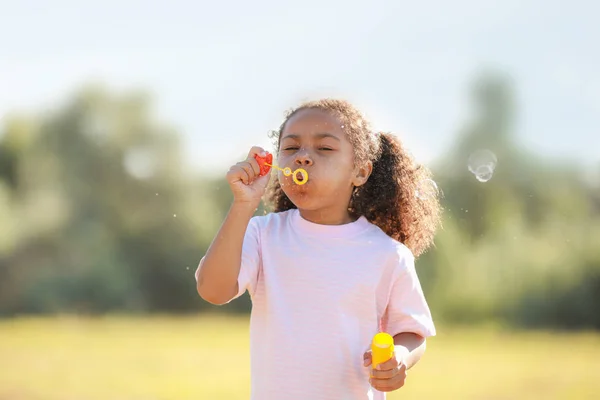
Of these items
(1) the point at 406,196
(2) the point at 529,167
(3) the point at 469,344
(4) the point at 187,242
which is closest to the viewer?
(1) the point at 406,196

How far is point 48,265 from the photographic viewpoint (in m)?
9.05

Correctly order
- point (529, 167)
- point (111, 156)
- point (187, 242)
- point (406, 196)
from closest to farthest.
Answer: point (406, 196) → point (529, 167) → point (187, 242) → point (111, 156)

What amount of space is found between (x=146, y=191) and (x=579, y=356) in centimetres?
491

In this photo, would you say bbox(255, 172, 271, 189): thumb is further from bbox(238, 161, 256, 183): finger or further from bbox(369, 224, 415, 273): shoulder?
bbox(369, 224, 415, 273): shoulder

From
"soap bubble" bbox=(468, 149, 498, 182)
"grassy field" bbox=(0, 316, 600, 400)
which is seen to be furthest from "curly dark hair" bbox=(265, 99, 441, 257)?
"grassy field" bbox=(0, 316, 600, 400)

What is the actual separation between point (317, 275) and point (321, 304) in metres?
0.07

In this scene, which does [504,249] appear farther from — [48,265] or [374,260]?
[374,260]

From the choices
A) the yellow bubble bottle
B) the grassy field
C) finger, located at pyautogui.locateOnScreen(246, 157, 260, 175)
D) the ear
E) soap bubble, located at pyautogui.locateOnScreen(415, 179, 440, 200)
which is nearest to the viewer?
the yellow bubble bottle

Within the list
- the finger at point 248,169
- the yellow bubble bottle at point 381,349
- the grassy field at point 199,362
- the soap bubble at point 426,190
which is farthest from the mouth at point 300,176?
the grassy field at point 199,362

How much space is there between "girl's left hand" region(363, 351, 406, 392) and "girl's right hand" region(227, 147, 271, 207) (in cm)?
43

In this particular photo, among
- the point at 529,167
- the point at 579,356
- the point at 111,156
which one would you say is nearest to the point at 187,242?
the point at 111,156

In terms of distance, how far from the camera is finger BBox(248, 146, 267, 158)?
1.82 m

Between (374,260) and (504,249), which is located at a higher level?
(374,260)

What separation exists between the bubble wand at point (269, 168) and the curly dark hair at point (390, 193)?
8.6 inches
